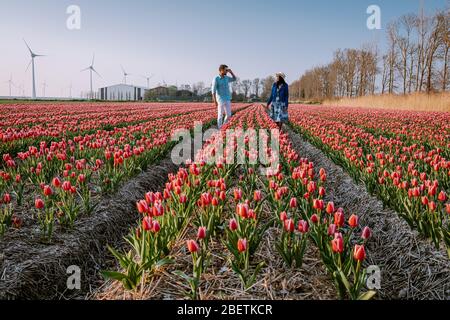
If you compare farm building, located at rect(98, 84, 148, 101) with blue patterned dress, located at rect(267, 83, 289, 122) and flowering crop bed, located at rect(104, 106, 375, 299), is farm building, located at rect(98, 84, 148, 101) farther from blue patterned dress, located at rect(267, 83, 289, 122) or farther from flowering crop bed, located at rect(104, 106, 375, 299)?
flowering crop bed, located at rect(104, 106, 375, 299)

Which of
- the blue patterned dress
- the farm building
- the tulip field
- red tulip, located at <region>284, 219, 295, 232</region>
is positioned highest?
the farm building

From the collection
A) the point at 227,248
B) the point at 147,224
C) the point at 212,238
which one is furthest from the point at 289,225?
the point at 147,224

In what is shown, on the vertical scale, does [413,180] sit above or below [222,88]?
below

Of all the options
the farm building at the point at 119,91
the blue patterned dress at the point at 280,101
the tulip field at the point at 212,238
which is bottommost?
the tulip field at the point at 212,238

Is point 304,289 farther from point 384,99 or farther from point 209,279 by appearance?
point 384,99

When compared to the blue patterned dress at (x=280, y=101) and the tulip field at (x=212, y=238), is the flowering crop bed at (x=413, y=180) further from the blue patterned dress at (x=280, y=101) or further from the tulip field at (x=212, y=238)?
the blue patterned dress at (x=280, y=101)

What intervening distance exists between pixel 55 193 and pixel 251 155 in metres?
3.20

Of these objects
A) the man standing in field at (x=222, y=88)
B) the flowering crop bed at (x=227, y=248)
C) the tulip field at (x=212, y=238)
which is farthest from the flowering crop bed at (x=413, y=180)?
the man standing in field at (x=222, y=88)

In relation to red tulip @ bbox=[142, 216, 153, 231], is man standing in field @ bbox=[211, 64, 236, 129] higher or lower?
higher

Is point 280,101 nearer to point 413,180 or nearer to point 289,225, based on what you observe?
point 413,180

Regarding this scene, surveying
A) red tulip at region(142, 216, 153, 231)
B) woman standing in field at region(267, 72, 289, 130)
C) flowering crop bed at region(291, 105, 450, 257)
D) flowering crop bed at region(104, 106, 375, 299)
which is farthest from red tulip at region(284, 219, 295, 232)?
woman standing in field at region(267, 72, 289, 130)
